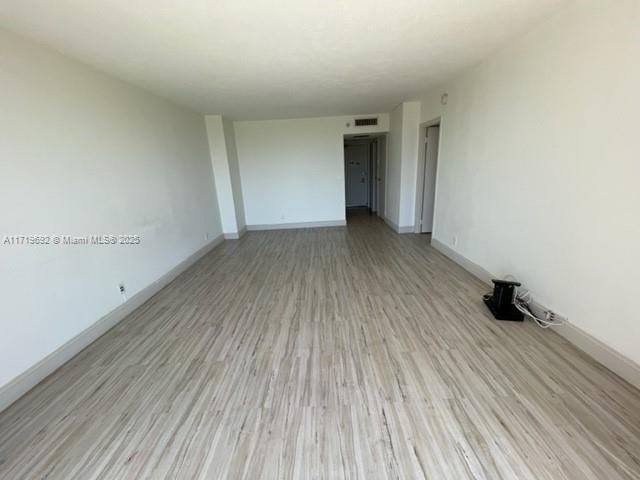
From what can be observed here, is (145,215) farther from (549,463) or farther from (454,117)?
(454,117)

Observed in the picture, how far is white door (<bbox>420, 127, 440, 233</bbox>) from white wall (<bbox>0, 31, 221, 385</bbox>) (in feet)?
14.6

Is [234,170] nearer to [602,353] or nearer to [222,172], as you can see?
[222,172]

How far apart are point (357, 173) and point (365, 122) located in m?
3.13

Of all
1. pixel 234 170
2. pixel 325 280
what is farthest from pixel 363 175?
pixel 325 280

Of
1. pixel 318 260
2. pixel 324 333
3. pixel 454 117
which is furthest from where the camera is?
pixel 318 260

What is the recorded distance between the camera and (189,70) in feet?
9.22

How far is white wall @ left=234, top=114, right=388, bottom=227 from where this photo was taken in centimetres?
604

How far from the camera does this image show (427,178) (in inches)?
202

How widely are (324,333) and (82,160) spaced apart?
2741 millimetres

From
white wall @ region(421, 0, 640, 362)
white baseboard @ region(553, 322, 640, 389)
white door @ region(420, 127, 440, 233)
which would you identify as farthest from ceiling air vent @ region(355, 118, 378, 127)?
white baseboard @ region(553, 322, 640, 389)

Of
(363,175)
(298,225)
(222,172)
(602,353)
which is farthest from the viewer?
(363,175)

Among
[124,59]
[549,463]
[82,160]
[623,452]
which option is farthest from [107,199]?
[623,452]

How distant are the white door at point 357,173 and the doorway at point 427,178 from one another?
3.90 meters

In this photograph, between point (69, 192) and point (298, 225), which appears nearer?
point (69, 192)
